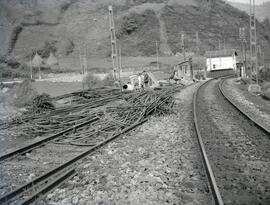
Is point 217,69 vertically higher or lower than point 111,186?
higher

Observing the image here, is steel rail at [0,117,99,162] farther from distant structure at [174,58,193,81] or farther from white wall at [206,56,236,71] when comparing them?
white wall at [206,56,236,71]

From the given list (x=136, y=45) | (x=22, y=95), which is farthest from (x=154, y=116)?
(x=136, y=45)

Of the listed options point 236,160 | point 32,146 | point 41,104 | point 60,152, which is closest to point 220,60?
point 41,104

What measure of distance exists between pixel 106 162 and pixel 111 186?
1508 mm

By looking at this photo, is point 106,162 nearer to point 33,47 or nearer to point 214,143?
point 214,143

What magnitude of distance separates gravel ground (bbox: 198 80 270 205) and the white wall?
47028 mm

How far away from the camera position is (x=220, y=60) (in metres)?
58.2

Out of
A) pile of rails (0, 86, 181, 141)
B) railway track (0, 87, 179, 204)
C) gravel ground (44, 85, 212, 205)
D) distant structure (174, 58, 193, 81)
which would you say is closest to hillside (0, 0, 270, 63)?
distant structure (174, 58, 193, 81)

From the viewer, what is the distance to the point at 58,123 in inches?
482

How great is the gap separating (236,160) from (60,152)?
4.68 m

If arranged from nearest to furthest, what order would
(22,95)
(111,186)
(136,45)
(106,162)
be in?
1. (111,186)
2. (106,162)
3. (22,95)
4. (136,45)

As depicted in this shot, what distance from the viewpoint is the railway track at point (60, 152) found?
19.0 feet

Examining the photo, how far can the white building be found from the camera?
2255 inches

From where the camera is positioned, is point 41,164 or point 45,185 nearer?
point 45,185
